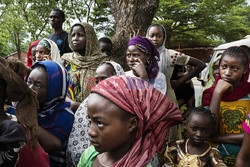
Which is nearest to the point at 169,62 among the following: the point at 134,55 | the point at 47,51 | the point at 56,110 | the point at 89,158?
the point at 134,55

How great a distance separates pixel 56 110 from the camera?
2352mm

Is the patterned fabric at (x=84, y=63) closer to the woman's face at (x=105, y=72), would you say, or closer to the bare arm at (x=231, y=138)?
the woman's face at (x=105, y=72)

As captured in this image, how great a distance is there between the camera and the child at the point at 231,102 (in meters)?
2.52

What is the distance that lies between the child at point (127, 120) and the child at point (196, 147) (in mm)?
963

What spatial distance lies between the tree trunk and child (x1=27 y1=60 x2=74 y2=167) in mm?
3935

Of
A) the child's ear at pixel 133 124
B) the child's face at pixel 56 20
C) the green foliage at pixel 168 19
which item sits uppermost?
the child's face at pixel 56 20

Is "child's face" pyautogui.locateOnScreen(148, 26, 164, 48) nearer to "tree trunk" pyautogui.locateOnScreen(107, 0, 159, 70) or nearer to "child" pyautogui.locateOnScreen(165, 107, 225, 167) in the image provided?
"child" pyautogui.locateOnScreen(165, 107, 225, 167)

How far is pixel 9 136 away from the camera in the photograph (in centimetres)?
157

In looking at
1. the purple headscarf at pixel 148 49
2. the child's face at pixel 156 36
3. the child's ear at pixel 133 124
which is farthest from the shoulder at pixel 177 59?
the child's ear at pixel 133 124

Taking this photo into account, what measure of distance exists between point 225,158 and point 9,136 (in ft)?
5.60

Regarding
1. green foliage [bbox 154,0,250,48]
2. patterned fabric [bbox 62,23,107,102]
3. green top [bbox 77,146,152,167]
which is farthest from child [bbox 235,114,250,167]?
green foliage [bbox 154,0,250,48]

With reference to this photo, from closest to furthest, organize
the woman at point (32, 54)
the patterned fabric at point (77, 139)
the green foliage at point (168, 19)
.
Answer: the patterned fabric at point (77, 139) < the woman at point (32, 54) < the green foliage at point (168, 19)

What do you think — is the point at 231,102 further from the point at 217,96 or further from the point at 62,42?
the point at 62,42

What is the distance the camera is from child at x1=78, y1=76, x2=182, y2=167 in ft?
5.06
